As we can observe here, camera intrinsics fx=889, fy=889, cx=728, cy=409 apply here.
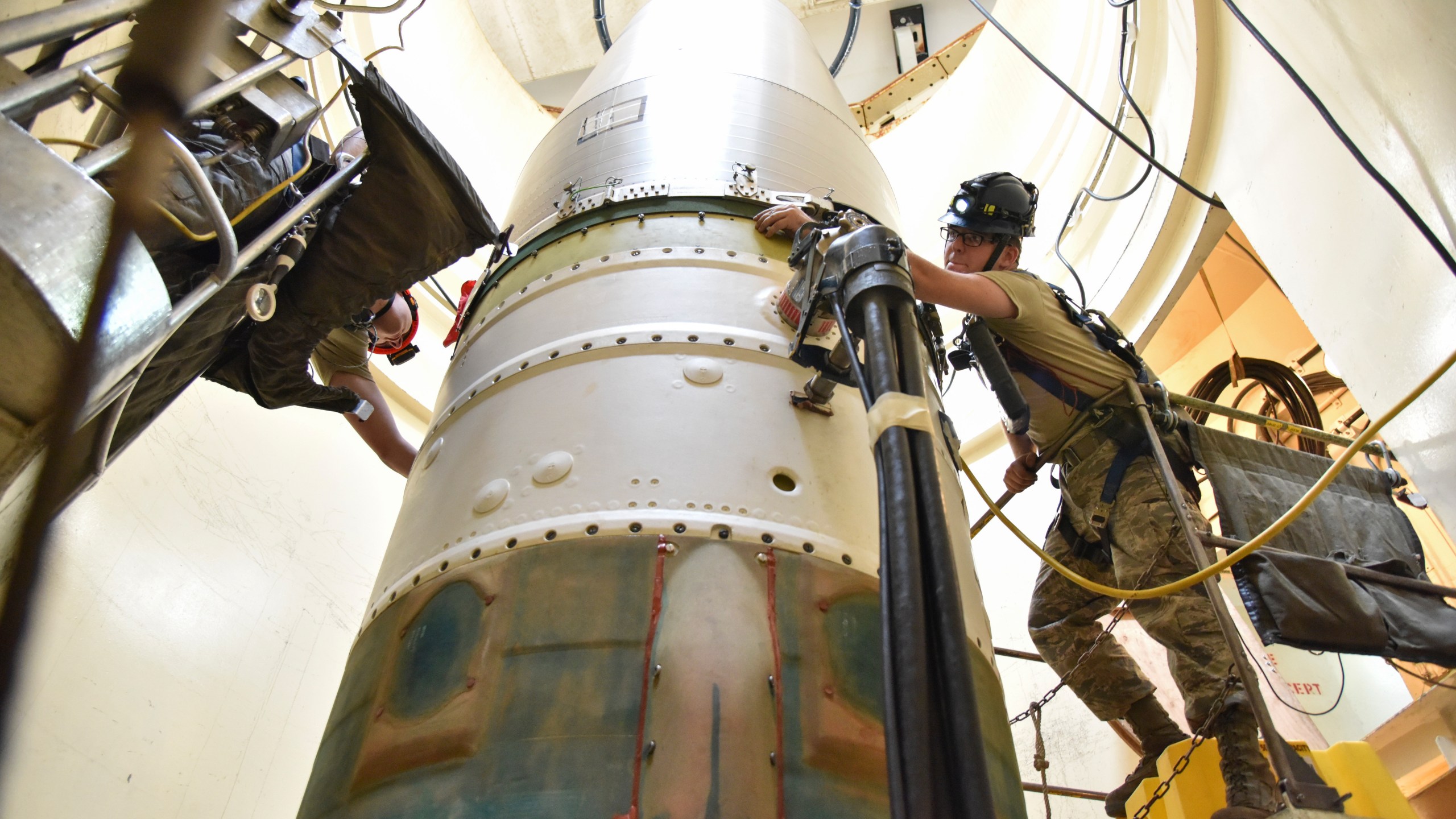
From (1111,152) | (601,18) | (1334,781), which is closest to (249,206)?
(1334,781)

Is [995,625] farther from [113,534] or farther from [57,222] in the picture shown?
[57,222]

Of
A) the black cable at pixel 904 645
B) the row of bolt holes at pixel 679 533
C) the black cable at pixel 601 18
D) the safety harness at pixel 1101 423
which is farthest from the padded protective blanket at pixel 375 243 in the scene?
the black cable at pixel 601 18

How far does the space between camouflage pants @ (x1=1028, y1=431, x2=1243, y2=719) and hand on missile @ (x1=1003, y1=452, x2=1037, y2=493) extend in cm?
21

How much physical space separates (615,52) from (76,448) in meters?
2.97

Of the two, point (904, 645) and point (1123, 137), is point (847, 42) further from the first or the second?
point (904, 645)

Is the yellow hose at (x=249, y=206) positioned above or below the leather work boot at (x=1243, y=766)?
above

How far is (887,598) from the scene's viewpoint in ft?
4.25

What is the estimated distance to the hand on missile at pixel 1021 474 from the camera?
3193mm

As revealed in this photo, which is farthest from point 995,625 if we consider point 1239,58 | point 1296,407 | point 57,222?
point 57,222

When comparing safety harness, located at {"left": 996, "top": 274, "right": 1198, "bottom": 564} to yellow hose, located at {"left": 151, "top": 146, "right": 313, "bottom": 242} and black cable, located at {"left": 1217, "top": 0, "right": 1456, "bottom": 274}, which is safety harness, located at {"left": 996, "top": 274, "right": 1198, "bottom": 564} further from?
Result: yellow hose, located at {"left": 151, "top": 146, "right": 313, "bottom": 242}

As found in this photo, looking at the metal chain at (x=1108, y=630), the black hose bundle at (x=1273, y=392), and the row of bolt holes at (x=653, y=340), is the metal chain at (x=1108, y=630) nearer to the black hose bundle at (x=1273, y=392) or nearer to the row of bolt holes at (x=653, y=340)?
the row of bolt holes at (x=653, y=340)

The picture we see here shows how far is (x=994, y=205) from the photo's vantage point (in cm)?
289

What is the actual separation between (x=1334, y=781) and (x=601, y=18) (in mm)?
8489

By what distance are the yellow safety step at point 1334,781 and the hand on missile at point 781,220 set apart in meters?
1.80
